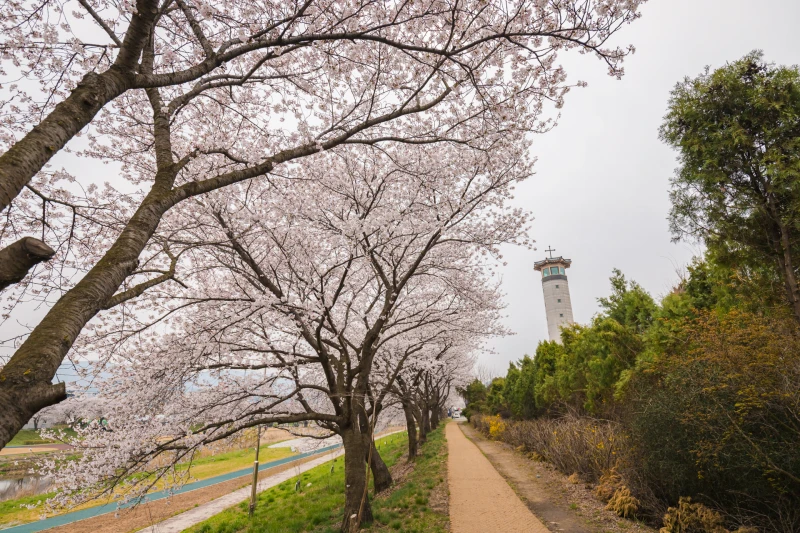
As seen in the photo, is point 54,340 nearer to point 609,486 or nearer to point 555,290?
point 609,486

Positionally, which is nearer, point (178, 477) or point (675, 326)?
point (178, 477)

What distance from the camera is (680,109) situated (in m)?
8.83

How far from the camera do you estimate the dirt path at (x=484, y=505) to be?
21.2ft

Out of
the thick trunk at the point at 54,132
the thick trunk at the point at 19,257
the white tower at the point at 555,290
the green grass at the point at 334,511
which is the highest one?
the white tower at the point at 555,290

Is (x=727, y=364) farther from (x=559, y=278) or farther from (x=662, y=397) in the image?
(x=559, y=278)

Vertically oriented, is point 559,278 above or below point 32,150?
above

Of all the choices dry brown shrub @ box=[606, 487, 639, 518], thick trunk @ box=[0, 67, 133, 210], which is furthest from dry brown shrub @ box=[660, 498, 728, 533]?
thick trunk @ box=[0, 67, 133, 210]

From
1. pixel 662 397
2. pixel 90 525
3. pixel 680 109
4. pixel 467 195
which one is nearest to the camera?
pixel 662 397

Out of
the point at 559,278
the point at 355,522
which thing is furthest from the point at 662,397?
the point at 559,278

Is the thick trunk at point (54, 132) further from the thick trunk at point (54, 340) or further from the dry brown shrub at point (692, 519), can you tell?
the dry brown shrub at point (692, 519)

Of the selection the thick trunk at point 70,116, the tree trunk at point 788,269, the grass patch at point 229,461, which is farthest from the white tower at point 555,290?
the thick trunk at point 70,116

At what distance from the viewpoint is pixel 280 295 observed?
20.9 feet

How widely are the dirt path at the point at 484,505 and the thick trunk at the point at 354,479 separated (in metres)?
1.67

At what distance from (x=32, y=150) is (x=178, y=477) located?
17.7ft
